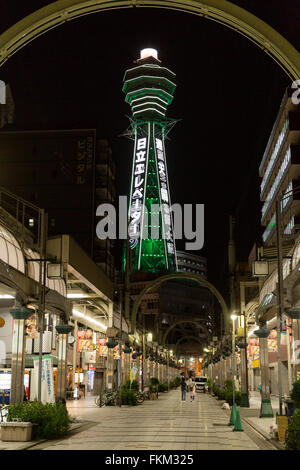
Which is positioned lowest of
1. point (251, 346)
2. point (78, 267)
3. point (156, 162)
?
point (251, 346)

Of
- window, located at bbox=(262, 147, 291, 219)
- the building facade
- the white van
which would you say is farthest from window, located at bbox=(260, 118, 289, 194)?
the white van

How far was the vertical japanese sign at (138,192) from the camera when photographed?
527ft

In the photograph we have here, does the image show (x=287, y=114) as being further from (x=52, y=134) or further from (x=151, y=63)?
(x=151, y=63)

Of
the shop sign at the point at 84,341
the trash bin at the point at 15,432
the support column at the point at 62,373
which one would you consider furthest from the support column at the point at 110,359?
the trash bin at the point at 15,432

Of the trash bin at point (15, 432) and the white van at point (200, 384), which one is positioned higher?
the trash bin at point (15, 432)

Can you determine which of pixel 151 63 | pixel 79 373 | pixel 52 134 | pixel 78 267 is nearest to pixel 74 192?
pixel 52 134

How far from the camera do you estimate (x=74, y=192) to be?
94062 millimetres

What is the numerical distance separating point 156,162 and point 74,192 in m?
70.0

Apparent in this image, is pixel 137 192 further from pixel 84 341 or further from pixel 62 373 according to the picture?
pixel 62 373

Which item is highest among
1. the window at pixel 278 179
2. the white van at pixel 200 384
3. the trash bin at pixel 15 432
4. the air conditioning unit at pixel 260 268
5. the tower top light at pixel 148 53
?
the tower top light at pixel 148 53

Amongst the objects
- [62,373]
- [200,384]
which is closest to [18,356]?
[62,373]

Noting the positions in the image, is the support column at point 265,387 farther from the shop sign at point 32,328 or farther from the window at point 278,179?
the window at point 278,179

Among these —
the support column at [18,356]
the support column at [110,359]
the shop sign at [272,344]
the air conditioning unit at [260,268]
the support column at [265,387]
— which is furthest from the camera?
the support column at [110,359]

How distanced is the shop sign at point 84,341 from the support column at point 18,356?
80.5 feet
